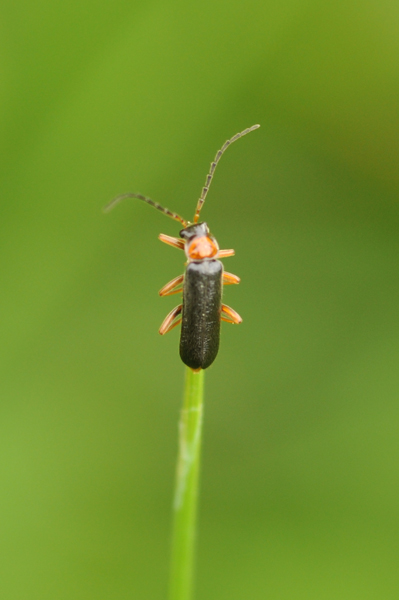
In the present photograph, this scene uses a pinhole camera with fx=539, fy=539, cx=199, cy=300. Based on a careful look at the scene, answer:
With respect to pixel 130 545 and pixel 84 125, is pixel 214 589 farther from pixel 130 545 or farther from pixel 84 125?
pixel 84 125

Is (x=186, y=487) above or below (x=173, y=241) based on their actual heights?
below

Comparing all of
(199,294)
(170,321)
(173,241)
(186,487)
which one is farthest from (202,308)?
(186,487)

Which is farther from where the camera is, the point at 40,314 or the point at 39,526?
the point at 40,314

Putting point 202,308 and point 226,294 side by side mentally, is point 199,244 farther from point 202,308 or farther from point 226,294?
point 226,294

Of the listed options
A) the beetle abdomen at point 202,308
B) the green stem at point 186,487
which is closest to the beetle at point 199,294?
the beetle abdomen at point 202,308

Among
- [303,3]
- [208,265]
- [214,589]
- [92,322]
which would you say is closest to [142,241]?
[92,322]

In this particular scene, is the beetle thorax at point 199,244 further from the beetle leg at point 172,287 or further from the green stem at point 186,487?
the green stem at point 186,487
